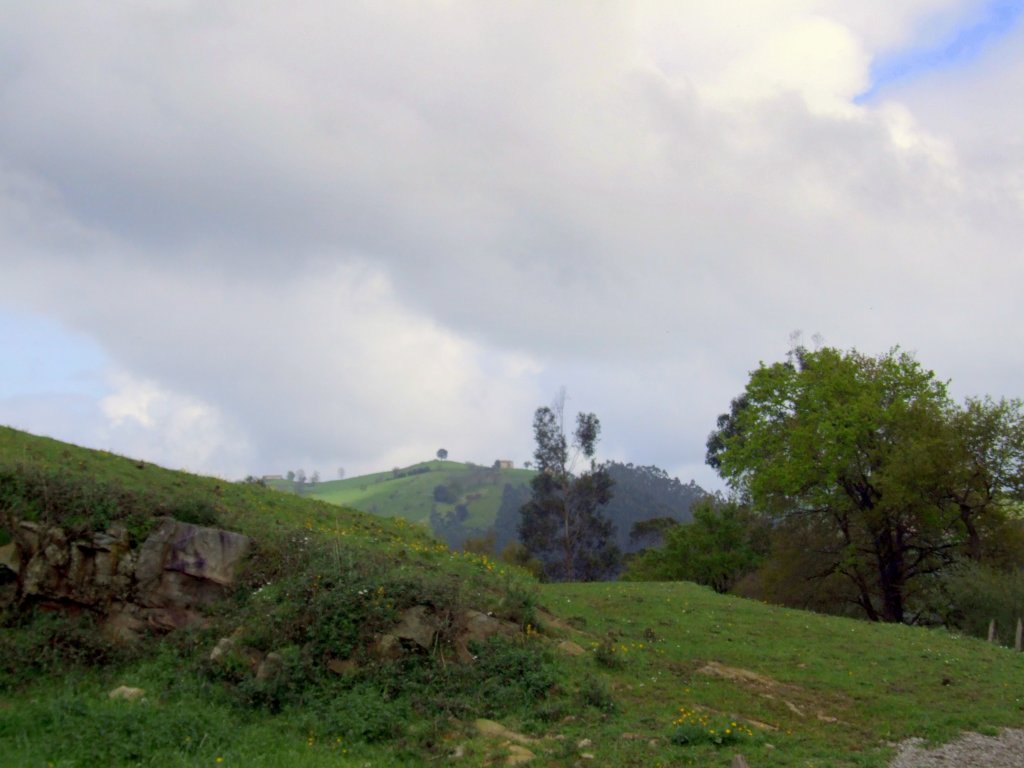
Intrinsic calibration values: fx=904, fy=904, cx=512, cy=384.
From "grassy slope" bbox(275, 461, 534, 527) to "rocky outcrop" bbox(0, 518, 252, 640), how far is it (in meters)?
110

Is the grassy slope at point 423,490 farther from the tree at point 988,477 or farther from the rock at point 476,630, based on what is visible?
the rock at point 476,630

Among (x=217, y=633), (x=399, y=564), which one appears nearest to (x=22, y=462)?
(x=217, y=633)

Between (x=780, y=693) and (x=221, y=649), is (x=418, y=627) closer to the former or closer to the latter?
(x=221, y=649)

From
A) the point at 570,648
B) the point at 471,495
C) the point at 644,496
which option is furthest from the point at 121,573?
the point at 471,495

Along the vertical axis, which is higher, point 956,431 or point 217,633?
point 956,431

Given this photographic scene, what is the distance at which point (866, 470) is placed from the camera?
3938 cm

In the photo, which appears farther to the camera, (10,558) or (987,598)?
(987,598)

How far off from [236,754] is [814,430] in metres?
33.6

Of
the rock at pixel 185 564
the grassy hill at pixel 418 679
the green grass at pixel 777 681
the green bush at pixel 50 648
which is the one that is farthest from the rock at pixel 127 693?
the green grass at pixel 777 681

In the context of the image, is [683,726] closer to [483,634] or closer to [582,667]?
[582,667]

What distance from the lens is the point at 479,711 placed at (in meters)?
12.7

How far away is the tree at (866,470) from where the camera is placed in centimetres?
3578

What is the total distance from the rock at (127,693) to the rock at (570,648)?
253 inches

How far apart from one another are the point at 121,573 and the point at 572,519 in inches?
1863
